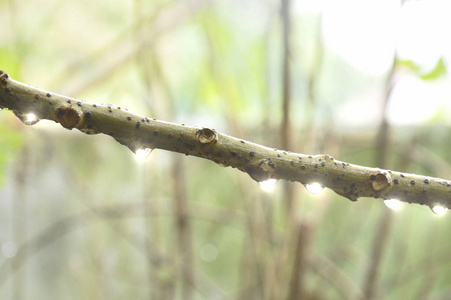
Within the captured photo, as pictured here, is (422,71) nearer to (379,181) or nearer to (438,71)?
(438,71)

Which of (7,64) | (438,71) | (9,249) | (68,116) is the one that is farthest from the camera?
(9,249)

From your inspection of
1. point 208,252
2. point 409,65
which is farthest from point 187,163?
point 409,65

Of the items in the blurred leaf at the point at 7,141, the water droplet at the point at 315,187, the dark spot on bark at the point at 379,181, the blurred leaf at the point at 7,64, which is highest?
the blurred leaf at the point at 7,64

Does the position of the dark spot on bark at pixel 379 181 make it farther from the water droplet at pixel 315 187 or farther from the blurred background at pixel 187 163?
the blurred background at pixel 187 163

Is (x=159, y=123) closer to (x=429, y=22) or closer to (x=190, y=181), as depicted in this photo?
(x=429, y=22)

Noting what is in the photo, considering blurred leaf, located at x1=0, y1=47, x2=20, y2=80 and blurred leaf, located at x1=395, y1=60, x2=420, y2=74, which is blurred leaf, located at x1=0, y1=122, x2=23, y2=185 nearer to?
blurred leaf, located at x1=0, y1=47, x2=20, y2=80

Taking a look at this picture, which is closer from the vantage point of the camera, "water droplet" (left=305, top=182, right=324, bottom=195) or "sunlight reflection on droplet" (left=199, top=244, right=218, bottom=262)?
"water droplet" (left=305, top=182, right=324, bottom=195)

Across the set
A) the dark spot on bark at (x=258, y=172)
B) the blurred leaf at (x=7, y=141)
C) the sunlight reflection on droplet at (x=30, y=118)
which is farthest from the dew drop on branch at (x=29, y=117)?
the blurred leaf at (x=7, y=141)

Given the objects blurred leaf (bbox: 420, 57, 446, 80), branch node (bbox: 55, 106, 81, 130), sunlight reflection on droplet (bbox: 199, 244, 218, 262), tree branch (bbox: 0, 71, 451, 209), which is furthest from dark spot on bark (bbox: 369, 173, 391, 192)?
sunlight reflection on droplet (bbox: 199, 244, 218, 262)
